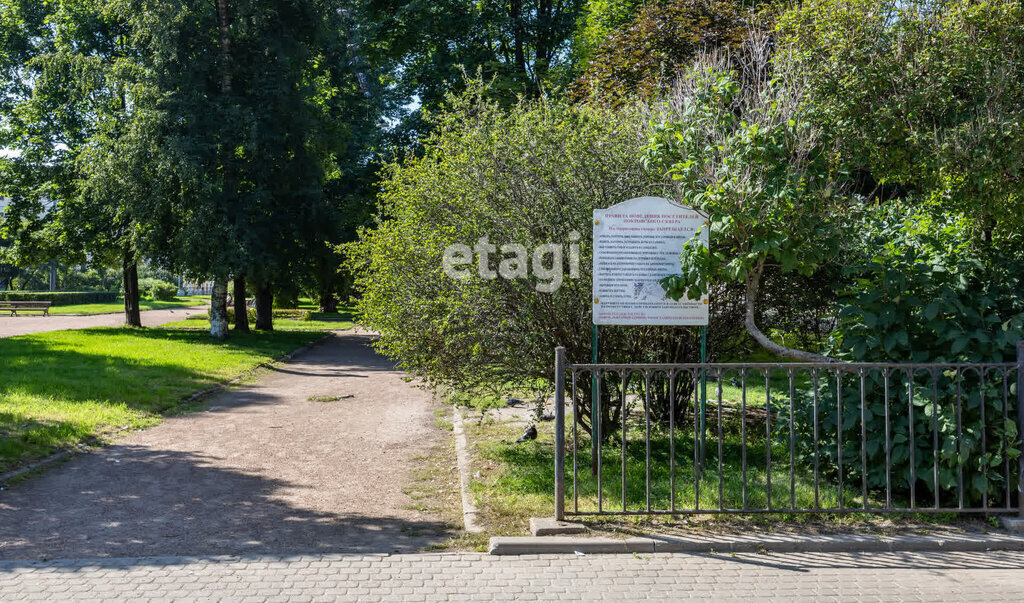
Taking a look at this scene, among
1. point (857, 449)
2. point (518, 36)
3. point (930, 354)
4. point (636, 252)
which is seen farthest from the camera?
point (518, 36)

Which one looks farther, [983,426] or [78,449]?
[78,449]

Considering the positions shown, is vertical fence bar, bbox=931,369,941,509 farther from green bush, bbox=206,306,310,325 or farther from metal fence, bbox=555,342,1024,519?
green bush, bbox=206,306,310,325

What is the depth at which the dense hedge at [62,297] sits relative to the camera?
51.9 m

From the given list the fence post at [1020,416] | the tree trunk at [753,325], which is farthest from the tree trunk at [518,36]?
the fence post at [1020,416]

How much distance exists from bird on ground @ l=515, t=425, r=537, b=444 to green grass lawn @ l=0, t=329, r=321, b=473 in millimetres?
4957

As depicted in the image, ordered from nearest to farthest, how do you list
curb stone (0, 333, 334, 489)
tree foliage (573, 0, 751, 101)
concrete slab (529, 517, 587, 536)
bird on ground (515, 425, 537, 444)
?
concrete slab (529, 517, 587, 536) < curb stone (0, 333, 334, 489) < bird on ground (515, 425, 537, 444) < tree foliage (573, 0, 751, 101)

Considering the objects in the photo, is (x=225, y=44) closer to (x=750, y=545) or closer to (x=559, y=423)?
(x=559, y=423)

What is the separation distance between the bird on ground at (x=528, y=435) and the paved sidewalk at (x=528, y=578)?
3929 mm

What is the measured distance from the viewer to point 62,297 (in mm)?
55531

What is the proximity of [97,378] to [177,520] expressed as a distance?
8208mm

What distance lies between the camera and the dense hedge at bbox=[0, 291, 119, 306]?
51.9 meters

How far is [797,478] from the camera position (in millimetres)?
6973

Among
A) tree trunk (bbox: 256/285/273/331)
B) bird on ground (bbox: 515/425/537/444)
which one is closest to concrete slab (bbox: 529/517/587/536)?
bird on ground (bbox: 515/425/537/444)

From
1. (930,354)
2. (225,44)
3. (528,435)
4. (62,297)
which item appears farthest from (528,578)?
(62,297)
